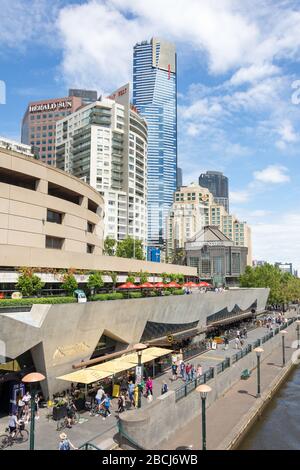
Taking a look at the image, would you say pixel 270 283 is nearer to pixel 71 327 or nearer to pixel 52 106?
pixel 71 327

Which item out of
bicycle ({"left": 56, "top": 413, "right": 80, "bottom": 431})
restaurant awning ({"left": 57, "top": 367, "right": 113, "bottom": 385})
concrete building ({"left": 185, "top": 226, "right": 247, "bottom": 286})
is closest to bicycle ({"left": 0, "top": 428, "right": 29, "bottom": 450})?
bicycle ({"left": 56, "top": 413, "right": 80, "bottom": 431})

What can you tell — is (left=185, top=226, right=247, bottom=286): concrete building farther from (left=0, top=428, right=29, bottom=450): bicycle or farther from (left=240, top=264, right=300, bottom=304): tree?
(left=0, top=428, right=29, bottom=450): bicycle

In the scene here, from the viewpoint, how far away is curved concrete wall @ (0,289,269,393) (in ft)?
72.4

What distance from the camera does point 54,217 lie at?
3878cm

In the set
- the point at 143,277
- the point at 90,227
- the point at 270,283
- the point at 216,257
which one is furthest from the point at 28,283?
the point at 216,257

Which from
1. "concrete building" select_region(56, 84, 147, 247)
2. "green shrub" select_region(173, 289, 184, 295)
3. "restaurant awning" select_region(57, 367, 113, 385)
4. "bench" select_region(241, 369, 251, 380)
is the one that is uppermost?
"concrete building" select_region(56, 84, 147, 247)

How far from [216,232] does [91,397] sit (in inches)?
4552

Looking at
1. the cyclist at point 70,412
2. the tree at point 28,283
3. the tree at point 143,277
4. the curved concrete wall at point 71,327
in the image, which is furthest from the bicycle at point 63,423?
the tree at point 143,277

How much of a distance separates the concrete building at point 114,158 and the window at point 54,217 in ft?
252

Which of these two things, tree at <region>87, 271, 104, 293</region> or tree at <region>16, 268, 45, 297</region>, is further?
tree at <region>87, 271, 104, 293</region>

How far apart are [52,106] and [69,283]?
508 feet

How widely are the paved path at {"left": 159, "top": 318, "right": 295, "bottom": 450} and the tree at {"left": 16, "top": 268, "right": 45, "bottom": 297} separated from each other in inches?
571

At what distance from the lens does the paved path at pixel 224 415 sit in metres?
20.3
